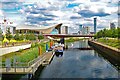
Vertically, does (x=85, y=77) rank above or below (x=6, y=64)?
below

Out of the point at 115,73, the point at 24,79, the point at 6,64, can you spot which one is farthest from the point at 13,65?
the point at 115,73

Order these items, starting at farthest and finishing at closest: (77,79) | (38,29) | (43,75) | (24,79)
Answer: (38,29), (43,75), (77,79), (24,79)

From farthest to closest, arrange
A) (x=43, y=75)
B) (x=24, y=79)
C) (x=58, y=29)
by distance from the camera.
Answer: (x=58, y=29) < (x=43, y=75) < (x=24, y=79)

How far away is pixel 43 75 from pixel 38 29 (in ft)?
373

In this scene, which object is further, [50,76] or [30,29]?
[30,29]

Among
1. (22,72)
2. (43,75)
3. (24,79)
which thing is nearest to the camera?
(22,72)

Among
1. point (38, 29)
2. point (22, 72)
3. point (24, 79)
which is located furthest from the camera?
point (38, 29)

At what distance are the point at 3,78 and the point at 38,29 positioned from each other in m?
119

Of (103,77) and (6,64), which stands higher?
(6,64)

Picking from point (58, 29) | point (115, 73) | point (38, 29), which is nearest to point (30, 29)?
point (38, 29)

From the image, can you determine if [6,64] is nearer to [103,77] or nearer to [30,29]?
[103,77]

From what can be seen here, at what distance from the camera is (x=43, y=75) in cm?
2644

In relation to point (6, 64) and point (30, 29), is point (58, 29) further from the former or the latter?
point (6, 64)

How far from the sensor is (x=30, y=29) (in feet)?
457
